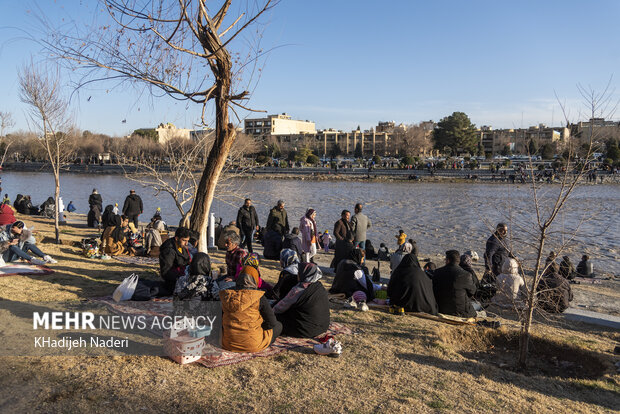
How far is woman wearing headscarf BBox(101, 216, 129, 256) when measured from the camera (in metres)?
9.94

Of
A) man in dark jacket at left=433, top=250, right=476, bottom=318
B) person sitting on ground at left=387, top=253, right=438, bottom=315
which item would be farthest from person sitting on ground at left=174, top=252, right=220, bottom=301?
man in dark jacket at left=433, top=250, right=476, bottom=318

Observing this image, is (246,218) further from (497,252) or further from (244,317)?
(244,317)

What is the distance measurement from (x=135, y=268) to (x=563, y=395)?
7.13 metres

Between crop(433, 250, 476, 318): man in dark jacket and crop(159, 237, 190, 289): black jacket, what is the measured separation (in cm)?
356

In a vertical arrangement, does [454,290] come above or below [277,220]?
below

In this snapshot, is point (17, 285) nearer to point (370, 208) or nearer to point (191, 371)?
point (191, 371)

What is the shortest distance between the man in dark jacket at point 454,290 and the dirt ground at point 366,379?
42cm

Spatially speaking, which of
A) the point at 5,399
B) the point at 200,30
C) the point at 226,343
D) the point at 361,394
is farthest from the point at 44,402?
the point at 200,30

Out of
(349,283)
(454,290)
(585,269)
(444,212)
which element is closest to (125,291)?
(349,283)

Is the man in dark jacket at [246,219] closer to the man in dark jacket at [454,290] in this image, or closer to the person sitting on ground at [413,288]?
the person sitting on ground at [413,288]

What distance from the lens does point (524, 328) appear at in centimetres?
501

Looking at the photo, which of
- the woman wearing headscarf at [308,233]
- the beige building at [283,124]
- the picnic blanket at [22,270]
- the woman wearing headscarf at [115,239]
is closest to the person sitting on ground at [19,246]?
the picnic blanket at [22,270]

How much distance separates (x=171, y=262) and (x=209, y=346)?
201cm

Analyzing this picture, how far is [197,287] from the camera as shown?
5.19 metres
